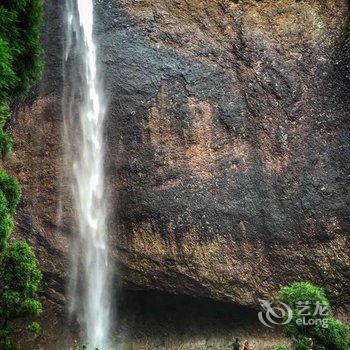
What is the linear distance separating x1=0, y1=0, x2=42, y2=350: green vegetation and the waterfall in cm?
405

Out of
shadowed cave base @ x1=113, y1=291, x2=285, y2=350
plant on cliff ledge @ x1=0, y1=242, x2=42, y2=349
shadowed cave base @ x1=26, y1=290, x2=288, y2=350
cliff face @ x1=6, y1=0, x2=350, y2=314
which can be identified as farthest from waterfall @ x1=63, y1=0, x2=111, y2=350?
plant on cliff ledge @ x1=0, y1=242, x2=42, y2=349

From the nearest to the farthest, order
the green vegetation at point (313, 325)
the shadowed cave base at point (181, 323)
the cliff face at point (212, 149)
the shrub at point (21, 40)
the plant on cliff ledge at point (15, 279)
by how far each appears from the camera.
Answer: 1. the green vegetation at point (313, 325)
2. the shrub at point (21, 40)
3. the plant on cliff ledge at point (15, 279)
4. the cliff face at point (212, 149)
5. the shadowed cave base at point (181, 323)

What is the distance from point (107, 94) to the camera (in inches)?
523

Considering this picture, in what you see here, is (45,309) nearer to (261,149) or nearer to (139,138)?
(139,138)

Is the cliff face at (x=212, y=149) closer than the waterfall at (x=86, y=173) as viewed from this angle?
Yes

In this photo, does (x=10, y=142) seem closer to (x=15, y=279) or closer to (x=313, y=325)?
(x=15, y=279)

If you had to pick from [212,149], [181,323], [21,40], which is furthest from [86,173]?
[21,40]

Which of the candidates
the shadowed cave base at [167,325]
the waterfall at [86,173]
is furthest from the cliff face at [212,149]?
the shadowed cave base at [167,325]

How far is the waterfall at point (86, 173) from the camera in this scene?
1229 centimetres

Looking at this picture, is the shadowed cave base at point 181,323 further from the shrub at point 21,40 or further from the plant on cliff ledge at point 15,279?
the shrub at point 21,40

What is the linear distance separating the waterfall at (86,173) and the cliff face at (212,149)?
0.33 meters

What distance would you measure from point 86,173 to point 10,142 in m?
5.22

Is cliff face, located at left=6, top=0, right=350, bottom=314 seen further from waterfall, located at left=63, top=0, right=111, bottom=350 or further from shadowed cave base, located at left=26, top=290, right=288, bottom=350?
shadowed cave base, located at left=26, top=290, right=288, bottom=350

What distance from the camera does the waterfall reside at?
1229cm
